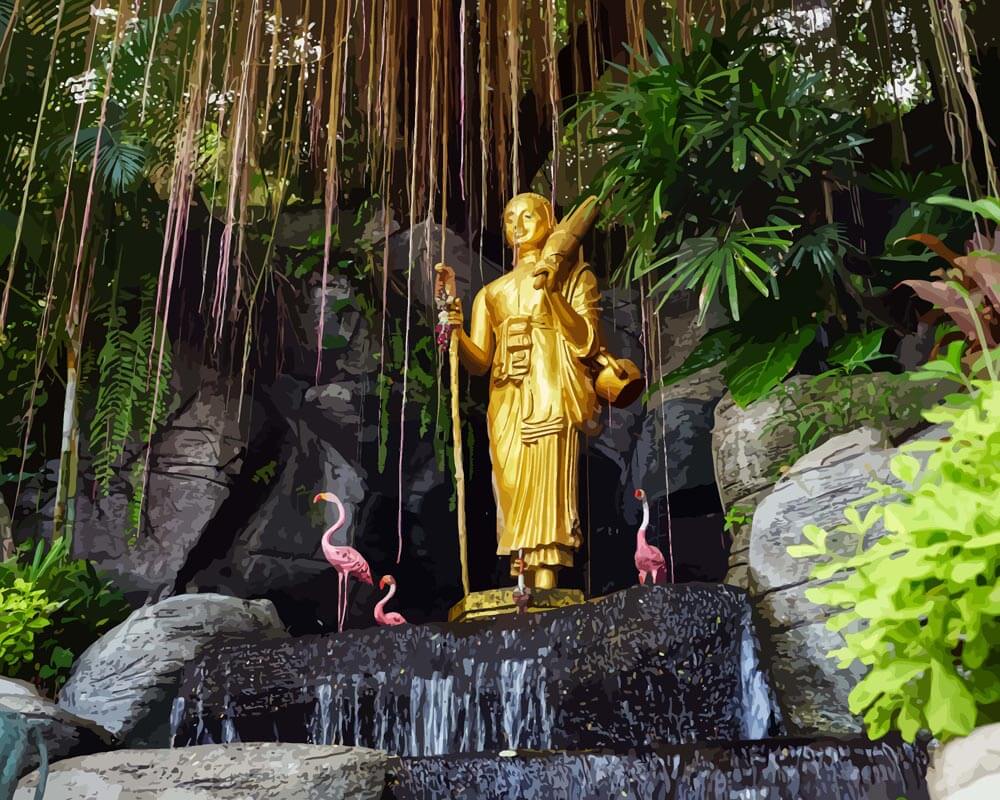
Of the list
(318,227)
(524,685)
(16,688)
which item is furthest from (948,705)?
(318,227)

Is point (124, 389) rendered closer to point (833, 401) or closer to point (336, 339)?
point (336, 339)

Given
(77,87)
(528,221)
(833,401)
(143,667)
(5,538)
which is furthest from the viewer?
(77,87)

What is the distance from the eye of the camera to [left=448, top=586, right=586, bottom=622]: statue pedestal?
4547 mm

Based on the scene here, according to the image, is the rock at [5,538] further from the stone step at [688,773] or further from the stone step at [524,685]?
the stone step at [688,773]

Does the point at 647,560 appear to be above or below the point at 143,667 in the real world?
above

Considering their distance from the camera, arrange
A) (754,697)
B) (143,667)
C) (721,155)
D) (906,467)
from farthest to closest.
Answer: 1. (721,155)
2. (143,667)
3. (754,697)
4. (906,467)

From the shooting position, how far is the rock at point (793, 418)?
4465mm

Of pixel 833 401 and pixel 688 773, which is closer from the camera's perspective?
pixel 688 773

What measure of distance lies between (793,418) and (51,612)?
3.60 metres

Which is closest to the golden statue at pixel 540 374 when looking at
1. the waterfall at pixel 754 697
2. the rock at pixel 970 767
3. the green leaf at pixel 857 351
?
the green leaf at pixel 857 351

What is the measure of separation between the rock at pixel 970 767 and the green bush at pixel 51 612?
4278mm

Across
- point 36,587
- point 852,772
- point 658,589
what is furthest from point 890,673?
point 36,587

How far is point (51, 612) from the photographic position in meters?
5.07

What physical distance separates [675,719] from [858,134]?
3.04 m
